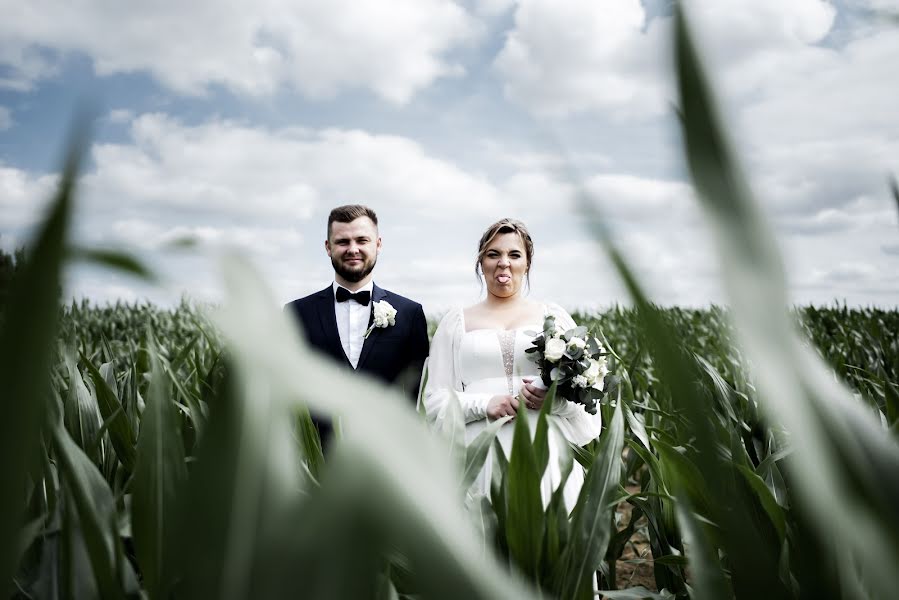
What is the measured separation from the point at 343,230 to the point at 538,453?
255 cm

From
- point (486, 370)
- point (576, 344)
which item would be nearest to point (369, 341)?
point (486, 370)

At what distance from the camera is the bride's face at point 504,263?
10.3ft

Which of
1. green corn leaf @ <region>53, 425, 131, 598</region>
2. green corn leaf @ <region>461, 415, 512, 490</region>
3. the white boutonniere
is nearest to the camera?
green corn leaf @ <region>53, 425, 131, 598</region>

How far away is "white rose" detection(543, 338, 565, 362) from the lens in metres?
2.47

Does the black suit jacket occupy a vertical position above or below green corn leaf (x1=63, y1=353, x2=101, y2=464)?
above

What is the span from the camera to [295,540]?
0.26m

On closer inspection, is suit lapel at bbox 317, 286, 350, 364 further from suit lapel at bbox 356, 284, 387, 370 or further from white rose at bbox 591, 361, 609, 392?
white rose at bbox 591, 361, 609, 392

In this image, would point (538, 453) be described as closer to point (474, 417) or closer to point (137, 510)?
point (137, 510)

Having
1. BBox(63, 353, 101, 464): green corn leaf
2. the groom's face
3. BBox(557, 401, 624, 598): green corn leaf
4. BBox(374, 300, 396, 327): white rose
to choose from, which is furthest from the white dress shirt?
BBox(557, 401, 624, 598): green corn leaf

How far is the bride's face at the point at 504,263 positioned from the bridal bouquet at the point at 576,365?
23.1 inches

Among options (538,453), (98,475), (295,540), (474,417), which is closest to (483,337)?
(474,417)

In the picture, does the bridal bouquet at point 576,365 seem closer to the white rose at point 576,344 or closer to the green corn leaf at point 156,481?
the white rose at point 576,344

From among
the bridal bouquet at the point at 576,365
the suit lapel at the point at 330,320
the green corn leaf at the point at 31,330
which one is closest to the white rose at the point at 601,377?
the bridal bouquet at the point at 576,365

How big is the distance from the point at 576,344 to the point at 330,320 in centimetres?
137
